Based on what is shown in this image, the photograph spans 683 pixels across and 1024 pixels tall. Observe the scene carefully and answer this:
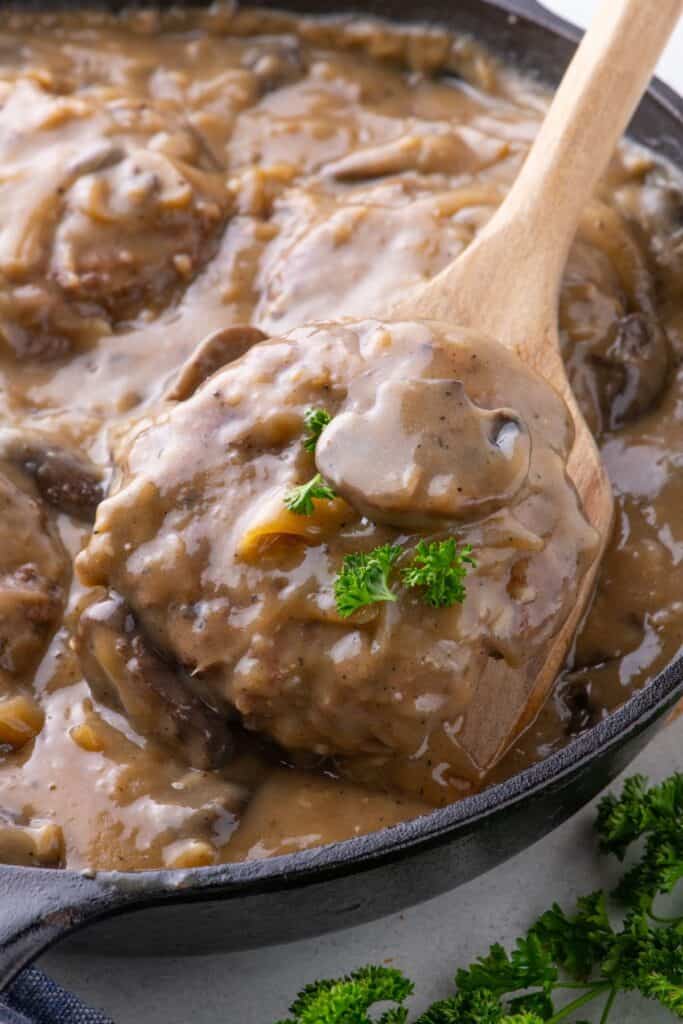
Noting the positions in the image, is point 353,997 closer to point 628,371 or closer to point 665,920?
point 665,920

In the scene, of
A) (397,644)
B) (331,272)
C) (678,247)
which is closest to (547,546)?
(397,644)

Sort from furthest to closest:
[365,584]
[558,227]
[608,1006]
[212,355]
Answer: [558,227] < [212,355] < [608,1006] < [365,584]

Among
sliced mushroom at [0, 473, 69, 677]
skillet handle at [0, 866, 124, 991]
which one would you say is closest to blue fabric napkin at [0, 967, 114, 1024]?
skillet handle at [0, 866, 124, 991]

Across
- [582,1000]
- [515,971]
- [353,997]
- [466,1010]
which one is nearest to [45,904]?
[353,997]

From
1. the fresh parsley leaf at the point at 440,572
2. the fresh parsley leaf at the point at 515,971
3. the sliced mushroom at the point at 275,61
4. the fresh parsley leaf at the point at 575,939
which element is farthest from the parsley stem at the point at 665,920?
the sliced mushroom at the point at 275,61

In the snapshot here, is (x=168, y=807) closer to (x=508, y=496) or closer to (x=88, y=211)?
(x=508, y=496)

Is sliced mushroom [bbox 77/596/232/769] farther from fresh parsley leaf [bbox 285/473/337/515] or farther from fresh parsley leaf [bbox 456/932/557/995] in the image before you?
fresh parsley leaf [bbox 456/932/557/995]
